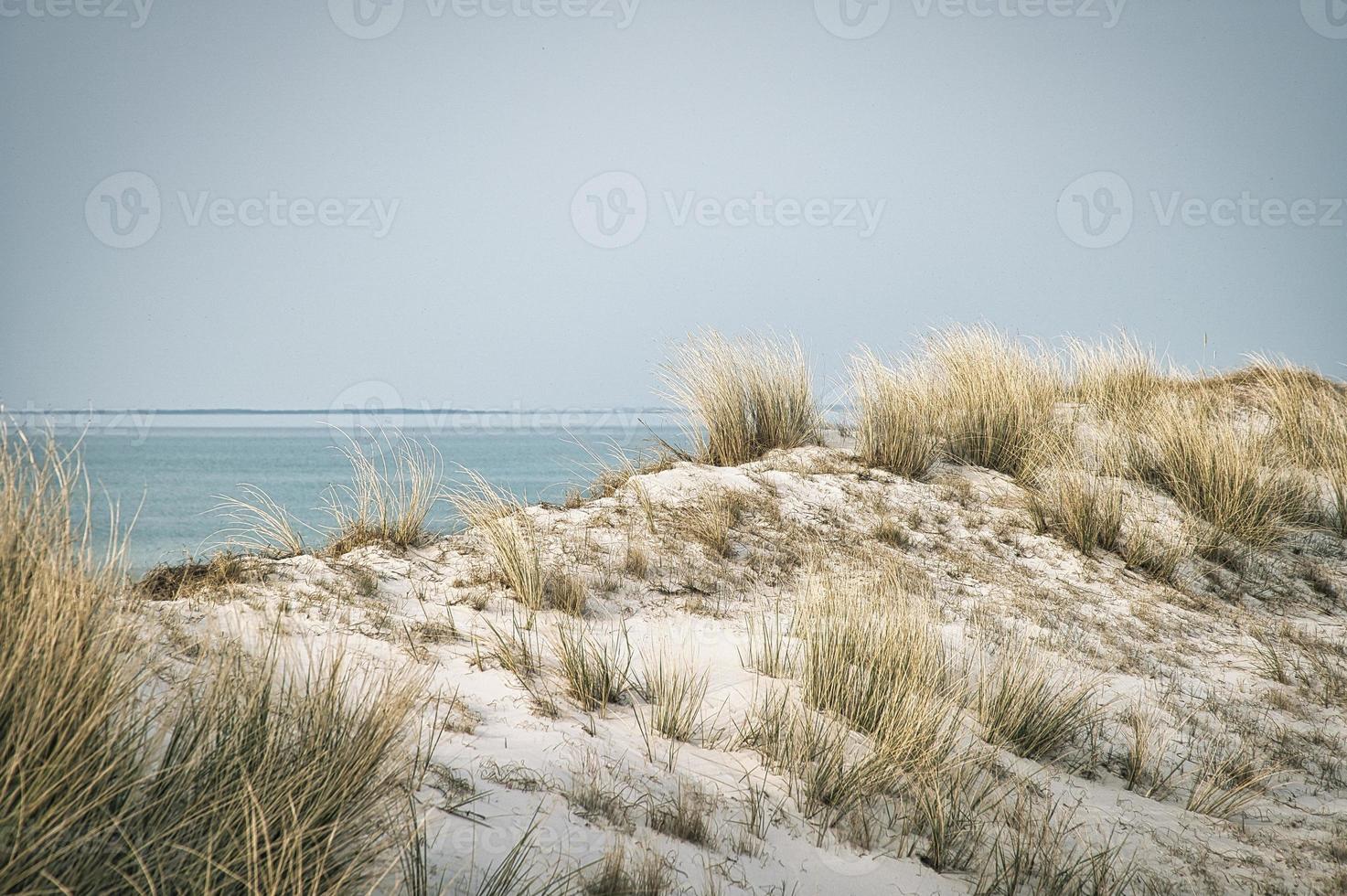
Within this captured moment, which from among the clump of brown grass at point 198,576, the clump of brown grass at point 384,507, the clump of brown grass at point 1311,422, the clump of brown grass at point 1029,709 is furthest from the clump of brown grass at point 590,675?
the clump of brown grass at point 1311,422

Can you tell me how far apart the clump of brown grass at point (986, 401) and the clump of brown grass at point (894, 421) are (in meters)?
0.20

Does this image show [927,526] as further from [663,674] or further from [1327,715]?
[663,674]

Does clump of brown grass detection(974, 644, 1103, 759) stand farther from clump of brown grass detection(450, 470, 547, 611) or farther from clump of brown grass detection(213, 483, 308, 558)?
clump of brown grass detection(213, 483, 308, 558)

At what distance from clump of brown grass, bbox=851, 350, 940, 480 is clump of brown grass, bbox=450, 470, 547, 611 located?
130 inches

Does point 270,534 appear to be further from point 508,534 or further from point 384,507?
point 508,534

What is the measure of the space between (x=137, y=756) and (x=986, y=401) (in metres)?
7.07

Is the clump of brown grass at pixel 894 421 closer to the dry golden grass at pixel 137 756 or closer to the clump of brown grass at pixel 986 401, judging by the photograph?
the clump of brown grass at pixel 986 401

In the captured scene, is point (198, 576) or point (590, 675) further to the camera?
point (198, 576)

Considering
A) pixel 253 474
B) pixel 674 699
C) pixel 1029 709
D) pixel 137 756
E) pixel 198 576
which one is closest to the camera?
pixel 137 756

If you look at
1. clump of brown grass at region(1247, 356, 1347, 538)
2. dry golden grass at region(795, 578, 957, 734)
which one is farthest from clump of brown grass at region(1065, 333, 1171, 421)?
dry golden grass at region(795, 578, 957, 734)

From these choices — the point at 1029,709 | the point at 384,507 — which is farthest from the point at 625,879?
the point at 384,507

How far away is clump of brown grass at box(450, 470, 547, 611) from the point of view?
14.5 feet

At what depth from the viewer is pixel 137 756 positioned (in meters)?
1.95

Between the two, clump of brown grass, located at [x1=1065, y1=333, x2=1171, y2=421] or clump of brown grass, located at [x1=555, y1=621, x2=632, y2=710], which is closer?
clump of brown grass, located at [x1=555, y1=621, x2=632, y2=710]
